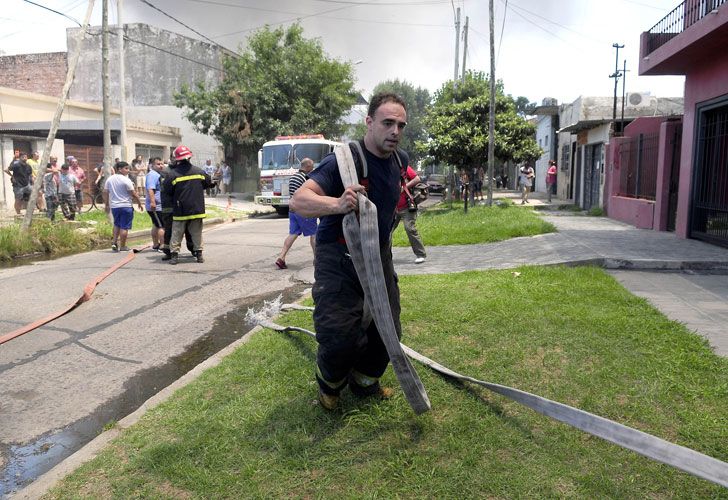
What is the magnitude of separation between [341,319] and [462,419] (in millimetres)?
882

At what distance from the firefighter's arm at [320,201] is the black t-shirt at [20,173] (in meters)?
15.6

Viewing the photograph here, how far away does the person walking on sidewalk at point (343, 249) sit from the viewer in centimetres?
318

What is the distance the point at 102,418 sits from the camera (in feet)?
13.2

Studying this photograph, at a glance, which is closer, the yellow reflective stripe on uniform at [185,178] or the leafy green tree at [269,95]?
the yellow reflective stripe on uniform at [185,178]

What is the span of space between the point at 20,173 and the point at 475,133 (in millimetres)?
13829

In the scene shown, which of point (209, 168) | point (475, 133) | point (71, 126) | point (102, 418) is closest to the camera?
point (102, 418)

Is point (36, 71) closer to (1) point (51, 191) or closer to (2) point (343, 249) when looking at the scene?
(1) point (51, 191)

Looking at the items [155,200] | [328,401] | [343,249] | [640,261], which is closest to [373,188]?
[343,249]

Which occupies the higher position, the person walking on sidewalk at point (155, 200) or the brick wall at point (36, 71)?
the brick wall at point (36, 71)

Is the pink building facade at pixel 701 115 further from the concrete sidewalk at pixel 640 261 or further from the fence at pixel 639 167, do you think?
the fence at pixel 639 167

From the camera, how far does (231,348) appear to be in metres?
4.92

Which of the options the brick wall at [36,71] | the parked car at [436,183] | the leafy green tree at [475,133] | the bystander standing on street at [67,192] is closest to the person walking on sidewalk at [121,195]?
the bystander standing on street at [67,192]

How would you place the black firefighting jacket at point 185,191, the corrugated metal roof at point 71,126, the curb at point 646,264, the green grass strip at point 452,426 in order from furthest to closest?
the corrugated metal roof at point 71,126
the black firefighting jacket at point 185,191
the curb at point 646,264
the green grass strip at point 452,426

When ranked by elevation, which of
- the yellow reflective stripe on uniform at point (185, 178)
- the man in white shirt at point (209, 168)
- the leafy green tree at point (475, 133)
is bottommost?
the yellow reflective stripe on uniform at point (185, 178)
